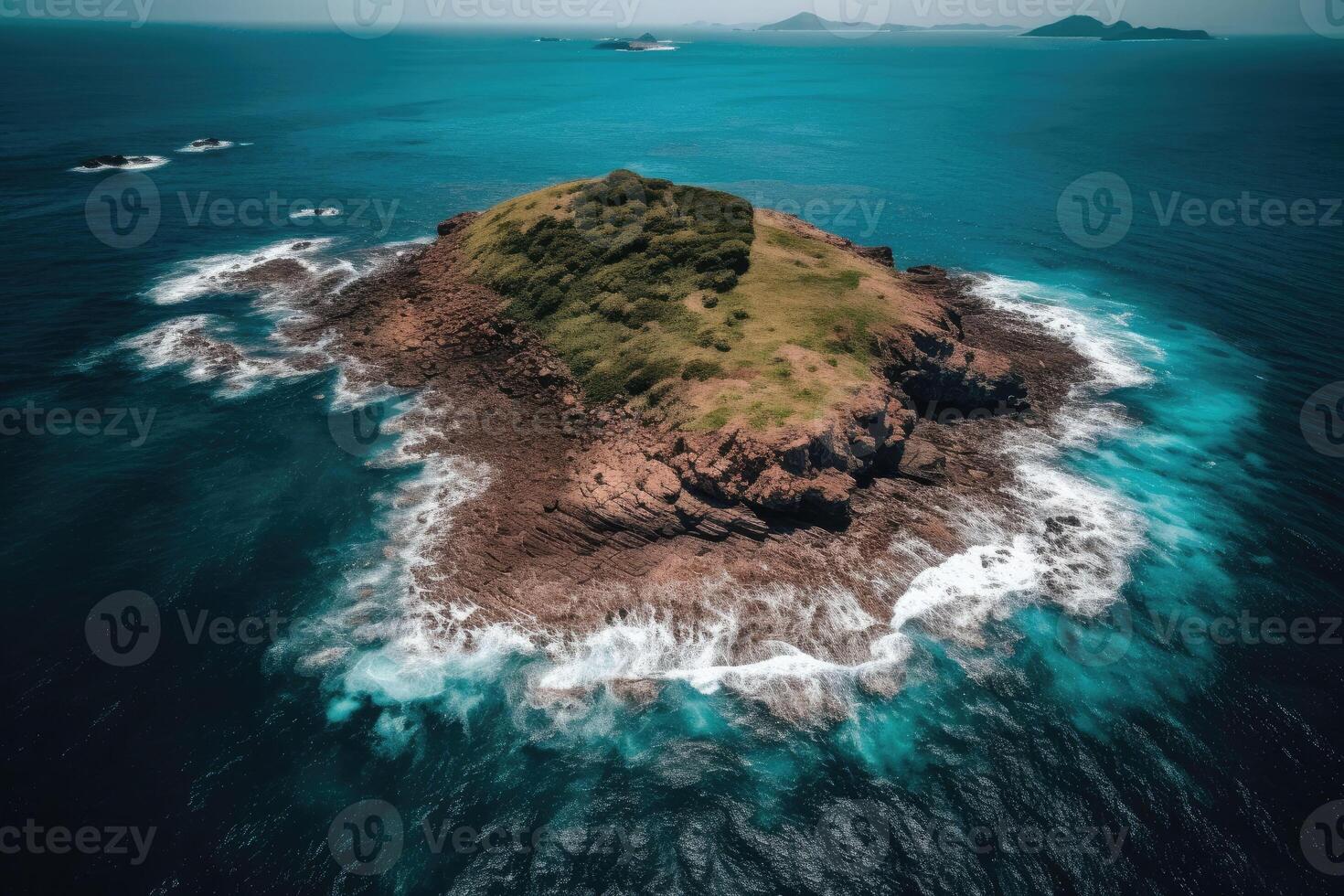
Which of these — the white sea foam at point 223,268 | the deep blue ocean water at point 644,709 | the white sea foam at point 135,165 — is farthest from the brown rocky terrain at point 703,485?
the white sea foam at point 135,165

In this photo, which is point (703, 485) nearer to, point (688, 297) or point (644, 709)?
point (644, 709)

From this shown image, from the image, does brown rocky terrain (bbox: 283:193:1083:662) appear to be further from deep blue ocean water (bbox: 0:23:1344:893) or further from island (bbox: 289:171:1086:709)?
deep blue ocean water (bbox: 0:23:1344:893)

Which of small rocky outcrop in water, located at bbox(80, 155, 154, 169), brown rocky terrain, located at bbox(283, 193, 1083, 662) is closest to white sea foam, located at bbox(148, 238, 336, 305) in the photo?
brown rocky terrain, located at bbox(283, 193, 1083, 662)

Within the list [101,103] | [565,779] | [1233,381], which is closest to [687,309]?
[565,779]

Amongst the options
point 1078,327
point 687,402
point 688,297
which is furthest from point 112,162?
point 1078,327

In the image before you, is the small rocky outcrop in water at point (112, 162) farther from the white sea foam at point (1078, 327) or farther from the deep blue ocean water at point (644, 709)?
the white sea foam at point (1078, 327)

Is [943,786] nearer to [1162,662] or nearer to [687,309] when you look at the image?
[1162,662]
